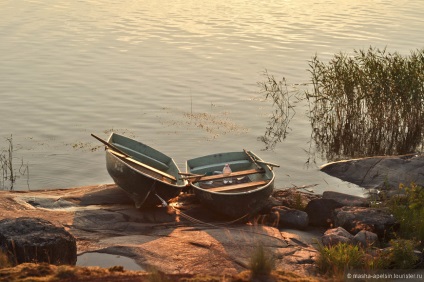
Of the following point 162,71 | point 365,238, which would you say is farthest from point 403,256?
point 162,71

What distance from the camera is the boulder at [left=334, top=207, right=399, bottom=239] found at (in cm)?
1692

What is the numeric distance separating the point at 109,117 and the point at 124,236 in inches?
489

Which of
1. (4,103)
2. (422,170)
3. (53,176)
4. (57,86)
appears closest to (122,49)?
(57,86)

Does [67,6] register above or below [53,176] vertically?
above

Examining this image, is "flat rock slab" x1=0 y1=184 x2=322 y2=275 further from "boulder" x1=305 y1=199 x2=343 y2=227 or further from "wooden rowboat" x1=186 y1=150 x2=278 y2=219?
"boulder" x1=305 y1=199 x2=343 y2=227

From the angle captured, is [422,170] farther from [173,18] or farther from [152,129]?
[173,18]

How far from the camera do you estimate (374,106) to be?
24.9m

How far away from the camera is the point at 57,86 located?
31000mm

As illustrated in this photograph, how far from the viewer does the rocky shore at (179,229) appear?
1338 centimetres

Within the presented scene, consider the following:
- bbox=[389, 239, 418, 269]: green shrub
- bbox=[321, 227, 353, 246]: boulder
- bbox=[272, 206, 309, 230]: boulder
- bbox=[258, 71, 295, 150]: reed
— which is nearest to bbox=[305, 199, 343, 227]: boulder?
bbox=[272, 206, 309, 230]: boulder

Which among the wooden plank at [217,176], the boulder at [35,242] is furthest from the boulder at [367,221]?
the boulder at [35,242]

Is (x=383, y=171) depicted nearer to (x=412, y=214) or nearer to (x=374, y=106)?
(x=374, y=106)

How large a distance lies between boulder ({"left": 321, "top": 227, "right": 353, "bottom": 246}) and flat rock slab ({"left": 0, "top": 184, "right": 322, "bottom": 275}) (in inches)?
13.8

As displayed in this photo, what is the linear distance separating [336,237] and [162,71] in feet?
62.9
